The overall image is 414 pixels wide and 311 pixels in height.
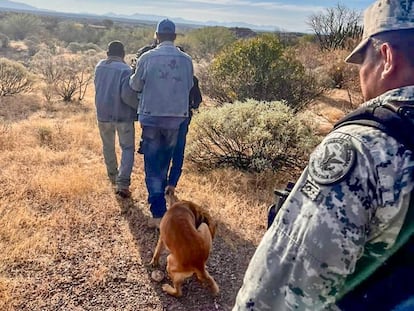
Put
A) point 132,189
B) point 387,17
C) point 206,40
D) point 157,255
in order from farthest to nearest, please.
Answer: point 206,40 < point 132,189 < point 157,255 < point 387,17

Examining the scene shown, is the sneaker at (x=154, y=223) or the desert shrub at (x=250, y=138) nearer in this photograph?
the sneaker at (x=154, y=223)

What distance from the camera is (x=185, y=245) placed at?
10.5ft

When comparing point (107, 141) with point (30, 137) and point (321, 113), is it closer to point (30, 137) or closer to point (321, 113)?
point (30, 137)

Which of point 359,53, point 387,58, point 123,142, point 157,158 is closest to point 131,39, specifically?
point 123,142

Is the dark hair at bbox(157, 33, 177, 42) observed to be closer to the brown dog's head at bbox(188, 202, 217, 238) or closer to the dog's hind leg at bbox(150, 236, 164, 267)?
the brown dog's head at bbox(188, 202, 217, 238)

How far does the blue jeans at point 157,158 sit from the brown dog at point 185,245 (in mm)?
905

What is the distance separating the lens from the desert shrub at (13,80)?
→ 12.6 meters

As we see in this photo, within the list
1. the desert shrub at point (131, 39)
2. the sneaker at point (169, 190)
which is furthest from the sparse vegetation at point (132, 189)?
the desert shrub at point (131, 39)

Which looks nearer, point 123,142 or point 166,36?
point 166,36

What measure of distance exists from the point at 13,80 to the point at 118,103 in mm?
9590

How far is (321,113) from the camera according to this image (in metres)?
10.1

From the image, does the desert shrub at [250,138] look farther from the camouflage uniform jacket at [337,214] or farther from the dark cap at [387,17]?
the camouflage uniform jacket at [337,214]

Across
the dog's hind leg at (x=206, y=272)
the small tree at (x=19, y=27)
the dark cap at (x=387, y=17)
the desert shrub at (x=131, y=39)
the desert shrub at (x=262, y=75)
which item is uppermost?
the dark cap at (x=387, y=17)

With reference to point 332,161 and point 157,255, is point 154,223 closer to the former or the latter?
point 157,255
